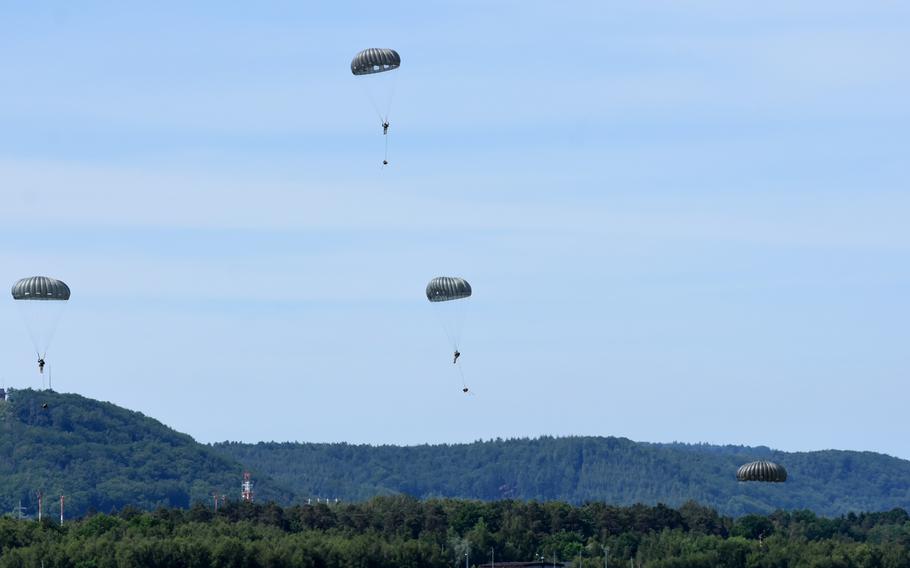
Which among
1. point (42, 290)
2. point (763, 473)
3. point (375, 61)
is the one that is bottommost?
point (763, 473)

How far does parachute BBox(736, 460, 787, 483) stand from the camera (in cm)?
16761

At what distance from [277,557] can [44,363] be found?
73.6m

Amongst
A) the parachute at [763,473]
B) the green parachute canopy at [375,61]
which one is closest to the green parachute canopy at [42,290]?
the green parachute canopy at [375,61]

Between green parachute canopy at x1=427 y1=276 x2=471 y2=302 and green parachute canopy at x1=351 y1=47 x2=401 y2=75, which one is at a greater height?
green parachute canopy at x1=351 y1=47 x2=401 y2=75

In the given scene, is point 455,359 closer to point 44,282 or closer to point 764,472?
point 44,282

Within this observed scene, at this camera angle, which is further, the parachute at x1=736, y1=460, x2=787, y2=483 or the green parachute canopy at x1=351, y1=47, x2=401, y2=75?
the parachute at x1=736, y1=460, x2=787, y2=483

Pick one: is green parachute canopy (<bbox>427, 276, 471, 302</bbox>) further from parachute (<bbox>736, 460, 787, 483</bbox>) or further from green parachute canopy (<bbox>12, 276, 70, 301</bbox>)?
parachute (<bbox>736, 460, 787, 483</bbox>)

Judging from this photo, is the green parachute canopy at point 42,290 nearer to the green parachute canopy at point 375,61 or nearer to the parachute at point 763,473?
the green parachute canopy at point 375,61

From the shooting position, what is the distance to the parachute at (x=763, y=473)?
168 metres

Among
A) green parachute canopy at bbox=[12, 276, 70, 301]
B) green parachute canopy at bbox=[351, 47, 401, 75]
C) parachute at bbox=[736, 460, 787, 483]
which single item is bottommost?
parachute at bbox=[736, 460, 787, 483]

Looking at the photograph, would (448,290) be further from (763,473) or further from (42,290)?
(763,473)

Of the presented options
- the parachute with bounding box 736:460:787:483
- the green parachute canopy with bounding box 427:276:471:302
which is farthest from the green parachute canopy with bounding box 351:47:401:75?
the parachute with bounding box 736:460:787:483

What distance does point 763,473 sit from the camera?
553 ft

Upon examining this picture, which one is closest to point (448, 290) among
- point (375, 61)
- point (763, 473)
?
point (375, 61)
